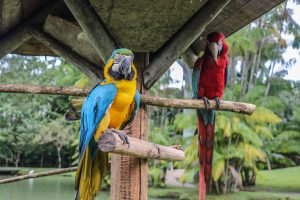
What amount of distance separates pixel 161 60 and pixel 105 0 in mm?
394

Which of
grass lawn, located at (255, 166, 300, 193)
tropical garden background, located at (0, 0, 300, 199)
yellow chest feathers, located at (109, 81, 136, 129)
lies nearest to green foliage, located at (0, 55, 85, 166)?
tropical garden background, located at (0, 0, 300, 199)

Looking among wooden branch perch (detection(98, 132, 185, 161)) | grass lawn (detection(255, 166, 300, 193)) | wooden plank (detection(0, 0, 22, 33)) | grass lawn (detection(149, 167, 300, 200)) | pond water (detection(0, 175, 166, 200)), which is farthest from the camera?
grass lawn (detection(255, 166, 300, 193))

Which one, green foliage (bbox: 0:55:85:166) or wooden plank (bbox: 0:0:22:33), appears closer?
wooden plank (bbox: 0:0:22:33)

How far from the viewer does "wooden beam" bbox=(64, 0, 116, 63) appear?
1.76 metres

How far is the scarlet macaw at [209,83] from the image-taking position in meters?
2.17

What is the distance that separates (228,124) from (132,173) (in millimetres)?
7073

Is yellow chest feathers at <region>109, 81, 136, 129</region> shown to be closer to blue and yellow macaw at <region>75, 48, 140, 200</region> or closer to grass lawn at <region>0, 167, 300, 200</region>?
blue and yellow macaw at <region>75, 48, 140, 200</region>

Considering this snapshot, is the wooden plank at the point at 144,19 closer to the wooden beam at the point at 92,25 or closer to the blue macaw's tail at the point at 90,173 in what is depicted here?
the wooden beam at the point at 92,25

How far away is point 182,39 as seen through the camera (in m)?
1.94

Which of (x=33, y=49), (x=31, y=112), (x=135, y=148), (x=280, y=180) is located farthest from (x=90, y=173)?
(x=31, y=112)

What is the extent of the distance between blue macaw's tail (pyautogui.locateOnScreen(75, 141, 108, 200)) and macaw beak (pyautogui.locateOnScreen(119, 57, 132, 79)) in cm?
28

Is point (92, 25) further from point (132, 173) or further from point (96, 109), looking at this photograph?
point (132, 173)

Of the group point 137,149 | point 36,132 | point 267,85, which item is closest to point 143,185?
point 137,149

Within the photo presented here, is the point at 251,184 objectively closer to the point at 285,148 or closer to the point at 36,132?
the point at 285,148
